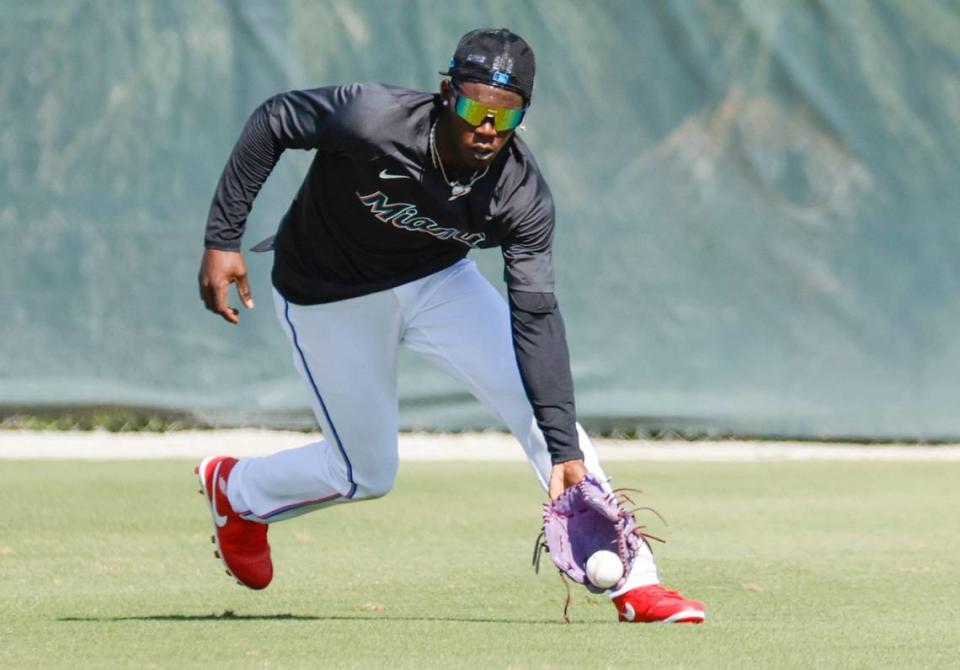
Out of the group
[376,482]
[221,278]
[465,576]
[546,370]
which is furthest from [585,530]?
[221,278]

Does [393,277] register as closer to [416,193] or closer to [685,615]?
[416,193]

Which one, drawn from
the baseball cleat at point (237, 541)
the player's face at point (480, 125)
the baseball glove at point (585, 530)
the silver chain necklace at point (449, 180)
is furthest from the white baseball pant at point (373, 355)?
the player's face at point (480, 125)

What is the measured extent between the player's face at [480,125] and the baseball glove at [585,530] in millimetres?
921

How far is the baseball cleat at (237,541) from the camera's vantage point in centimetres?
537

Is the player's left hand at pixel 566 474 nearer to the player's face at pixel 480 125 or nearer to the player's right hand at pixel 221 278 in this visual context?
the player's face at pixel 480 125

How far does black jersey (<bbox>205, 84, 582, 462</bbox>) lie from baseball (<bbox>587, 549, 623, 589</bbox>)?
0.28 m

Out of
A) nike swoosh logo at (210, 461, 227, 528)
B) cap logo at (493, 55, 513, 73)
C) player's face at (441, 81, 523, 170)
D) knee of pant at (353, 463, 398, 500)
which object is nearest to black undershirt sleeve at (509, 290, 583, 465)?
player's face at (441, 81, 523, 170)

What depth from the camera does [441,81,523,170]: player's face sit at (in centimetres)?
448

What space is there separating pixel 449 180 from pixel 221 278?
69cm

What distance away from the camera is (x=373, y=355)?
5227 mm

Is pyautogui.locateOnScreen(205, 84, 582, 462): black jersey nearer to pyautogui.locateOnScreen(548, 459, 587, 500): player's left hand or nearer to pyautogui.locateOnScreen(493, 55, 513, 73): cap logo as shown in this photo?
pyautogui.locateOnScreen(548, 459, 587, 500): player's left hand

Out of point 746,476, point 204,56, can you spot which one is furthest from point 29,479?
point 746,476

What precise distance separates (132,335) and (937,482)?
14.3 feet

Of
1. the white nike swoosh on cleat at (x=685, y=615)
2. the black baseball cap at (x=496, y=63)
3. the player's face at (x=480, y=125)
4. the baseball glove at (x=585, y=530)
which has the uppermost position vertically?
the black baseball cap at (x=496, y=63)
